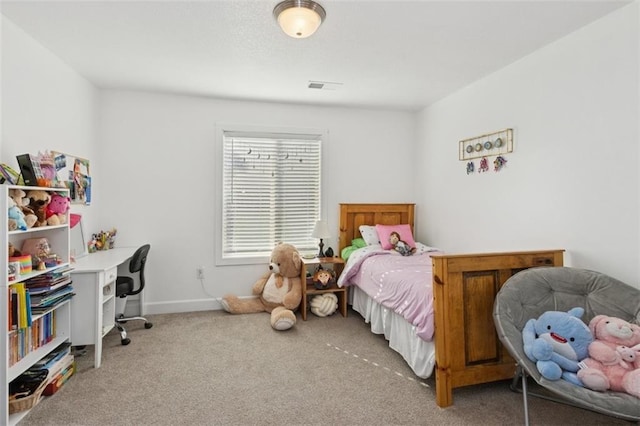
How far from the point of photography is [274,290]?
381 cm

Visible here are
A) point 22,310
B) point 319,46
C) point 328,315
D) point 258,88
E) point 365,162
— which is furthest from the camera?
point 365,162

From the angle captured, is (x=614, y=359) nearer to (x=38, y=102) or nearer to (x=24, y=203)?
(x=24, y=203)

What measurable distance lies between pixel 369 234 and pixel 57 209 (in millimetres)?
2997

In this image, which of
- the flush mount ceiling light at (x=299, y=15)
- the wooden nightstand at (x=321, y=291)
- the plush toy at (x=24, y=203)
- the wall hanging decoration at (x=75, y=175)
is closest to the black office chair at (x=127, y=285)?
the wall hanging decoration at (x=75, y=175)

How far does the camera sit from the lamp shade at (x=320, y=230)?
3963 millimetres

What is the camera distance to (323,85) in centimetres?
348

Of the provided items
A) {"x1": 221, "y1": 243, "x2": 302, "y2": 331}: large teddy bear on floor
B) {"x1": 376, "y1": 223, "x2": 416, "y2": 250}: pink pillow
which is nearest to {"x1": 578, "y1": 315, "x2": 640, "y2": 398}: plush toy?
{"x1": 376, "y1": 223, "x2": 416, "y2": 250}: pink pillow

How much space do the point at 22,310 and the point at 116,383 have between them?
2.68 feet

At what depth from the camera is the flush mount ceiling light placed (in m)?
2.01

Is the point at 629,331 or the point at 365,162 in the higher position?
the point at 365,162

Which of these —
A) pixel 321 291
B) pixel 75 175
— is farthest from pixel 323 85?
pixel 75 175

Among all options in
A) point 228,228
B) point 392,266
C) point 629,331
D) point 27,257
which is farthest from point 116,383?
point 629,331

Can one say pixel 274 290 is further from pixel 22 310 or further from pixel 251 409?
pixel 22 310

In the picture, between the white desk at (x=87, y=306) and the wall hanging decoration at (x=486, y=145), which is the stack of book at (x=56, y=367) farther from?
the wall hanging decoration at (x=486, y=145)
